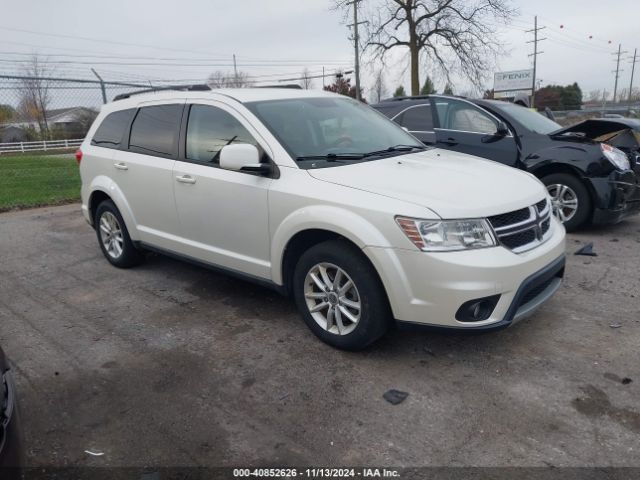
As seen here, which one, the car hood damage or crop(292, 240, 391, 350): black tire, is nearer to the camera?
crop(292, 240, 391, 350): black tire

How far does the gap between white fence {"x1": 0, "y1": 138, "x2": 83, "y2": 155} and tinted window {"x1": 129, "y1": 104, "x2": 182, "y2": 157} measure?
15478 millimetres

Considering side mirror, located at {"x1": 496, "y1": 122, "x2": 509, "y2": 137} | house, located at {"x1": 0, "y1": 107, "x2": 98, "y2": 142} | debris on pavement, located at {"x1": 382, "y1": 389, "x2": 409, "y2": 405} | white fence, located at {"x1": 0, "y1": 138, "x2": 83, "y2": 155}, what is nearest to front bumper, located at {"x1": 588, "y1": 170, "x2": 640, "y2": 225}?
side mirror, located at {"x1": 496, "y1": 122, "x2": 509, "y2": 137}

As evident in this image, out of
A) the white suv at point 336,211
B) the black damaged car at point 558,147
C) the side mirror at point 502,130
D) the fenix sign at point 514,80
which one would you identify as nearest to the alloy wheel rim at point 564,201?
the black damaged car at point 558,147

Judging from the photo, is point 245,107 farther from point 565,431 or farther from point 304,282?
point 565,431

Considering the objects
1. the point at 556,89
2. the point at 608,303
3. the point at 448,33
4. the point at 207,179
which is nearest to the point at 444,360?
the point at 608,303

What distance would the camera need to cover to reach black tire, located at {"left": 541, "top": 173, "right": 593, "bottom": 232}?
246 inches

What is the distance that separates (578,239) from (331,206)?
4.20m

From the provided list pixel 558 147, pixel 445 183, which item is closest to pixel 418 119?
pixel 558 147

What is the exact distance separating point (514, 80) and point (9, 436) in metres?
59.2

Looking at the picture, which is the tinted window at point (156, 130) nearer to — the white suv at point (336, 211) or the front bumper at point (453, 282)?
the white suv at point (336, 211)

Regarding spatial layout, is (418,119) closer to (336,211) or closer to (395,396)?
(336,211)

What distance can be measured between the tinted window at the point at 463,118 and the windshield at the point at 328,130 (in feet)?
8.69

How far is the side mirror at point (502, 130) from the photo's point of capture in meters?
6.71

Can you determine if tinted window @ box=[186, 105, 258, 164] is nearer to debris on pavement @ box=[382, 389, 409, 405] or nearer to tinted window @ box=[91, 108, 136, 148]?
tinted window @ box=[91, 108, 136, 148]
